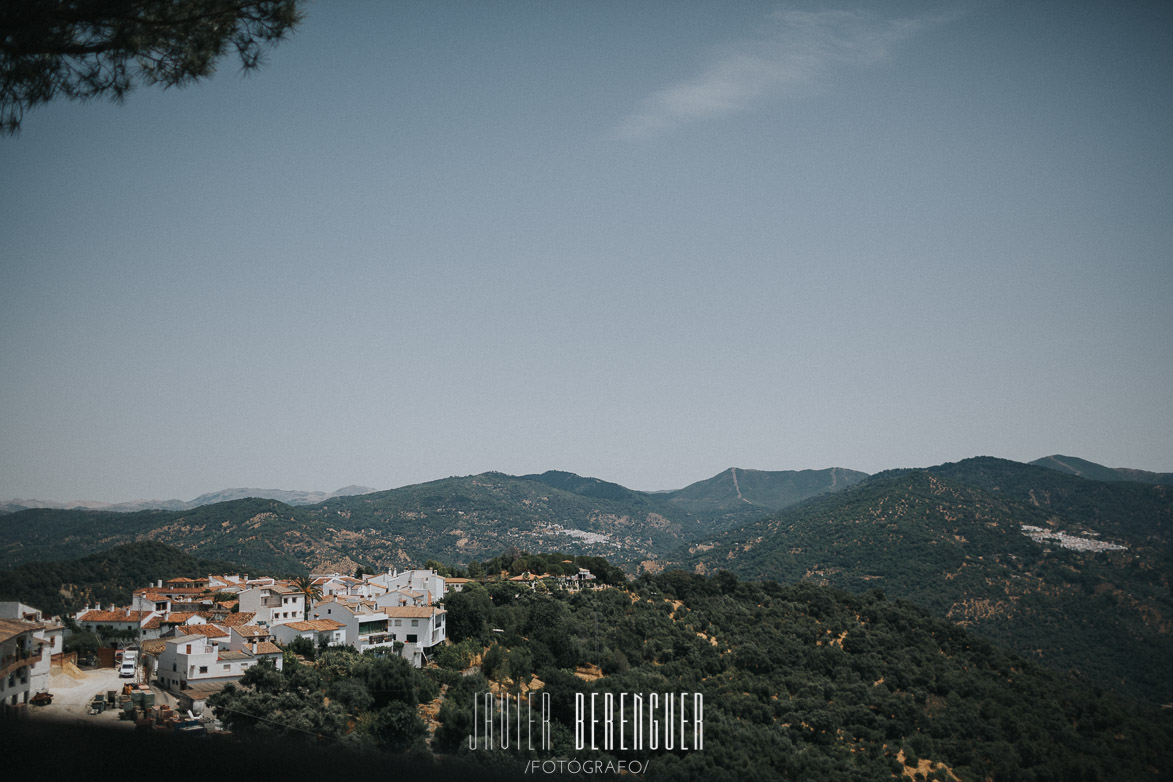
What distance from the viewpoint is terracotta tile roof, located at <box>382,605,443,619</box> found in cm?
2853

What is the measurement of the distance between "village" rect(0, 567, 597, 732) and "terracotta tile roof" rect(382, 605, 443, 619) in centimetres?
5

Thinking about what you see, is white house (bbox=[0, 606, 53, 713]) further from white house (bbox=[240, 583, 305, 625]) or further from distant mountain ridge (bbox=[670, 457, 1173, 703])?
distant mountain ridge (bbox=[670, 457, 1173, 703])

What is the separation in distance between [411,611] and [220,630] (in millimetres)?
7113

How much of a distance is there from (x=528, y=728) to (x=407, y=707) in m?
3.70

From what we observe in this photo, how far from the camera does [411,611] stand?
29.0 m

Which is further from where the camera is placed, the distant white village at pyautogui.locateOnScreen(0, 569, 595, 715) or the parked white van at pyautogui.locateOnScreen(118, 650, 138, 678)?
the parked white van at pyautogui.locateOnScreen(118, 650, 138, 678)

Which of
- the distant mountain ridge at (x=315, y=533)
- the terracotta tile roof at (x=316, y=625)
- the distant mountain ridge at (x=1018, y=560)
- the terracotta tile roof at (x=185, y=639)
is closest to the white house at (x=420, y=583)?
the terracotta tile roof at (x=316, y=625)

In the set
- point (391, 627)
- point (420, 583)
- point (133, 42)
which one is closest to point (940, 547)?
point (420, 583)

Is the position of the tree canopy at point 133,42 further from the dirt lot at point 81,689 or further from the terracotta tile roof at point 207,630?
the terracotta tile roof at point 207,630

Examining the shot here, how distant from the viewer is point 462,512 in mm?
179000

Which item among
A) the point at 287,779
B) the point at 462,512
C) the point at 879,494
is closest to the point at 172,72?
the point at 287,779

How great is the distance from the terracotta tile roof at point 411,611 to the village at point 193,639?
49 mm

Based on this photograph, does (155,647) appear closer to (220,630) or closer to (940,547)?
(220,630)

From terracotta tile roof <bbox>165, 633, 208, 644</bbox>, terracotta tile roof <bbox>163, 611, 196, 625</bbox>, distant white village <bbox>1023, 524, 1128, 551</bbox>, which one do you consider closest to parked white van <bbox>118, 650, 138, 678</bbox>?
terracotta tile roof <bbox>165, 633, 208, 644</bbox>
